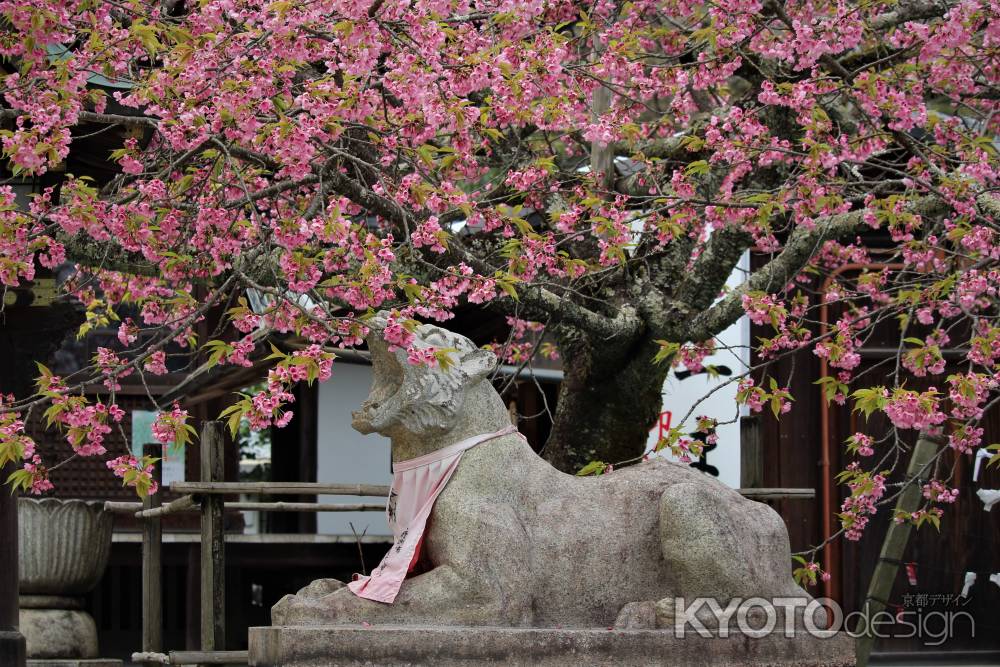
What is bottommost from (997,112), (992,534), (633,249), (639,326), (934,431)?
(992,534)

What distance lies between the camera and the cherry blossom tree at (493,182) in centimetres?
693

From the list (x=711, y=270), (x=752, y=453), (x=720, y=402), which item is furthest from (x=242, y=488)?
(x=720, y=402)

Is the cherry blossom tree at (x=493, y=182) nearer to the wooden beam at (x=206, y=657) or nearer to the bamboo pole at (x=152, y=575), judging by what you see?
the bamboo pole at (x=152, y=575)

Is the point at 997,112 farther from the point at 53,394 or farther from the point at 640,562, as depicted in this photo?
the point at 53,394

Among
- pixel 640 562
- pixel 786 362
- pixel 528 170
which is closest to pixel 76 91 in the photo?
pixel 528 170

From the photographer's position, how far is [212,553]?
847 centimetres

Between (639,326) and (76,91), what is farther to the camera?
(639,326)

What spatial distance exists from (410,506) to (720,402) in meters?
8.14

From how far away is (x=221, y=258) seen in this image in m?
8.47

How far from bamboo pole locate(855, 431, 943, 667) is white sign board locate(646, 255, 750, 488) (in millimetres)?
3642

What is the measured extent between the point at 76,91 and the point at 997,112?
6.43m

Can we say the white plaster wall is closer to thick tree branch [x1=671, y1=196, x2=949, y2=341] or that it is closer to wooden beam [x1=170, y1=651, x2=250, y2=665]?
thick tree branch [x1=671, y1=196, x2=949, y2=341]

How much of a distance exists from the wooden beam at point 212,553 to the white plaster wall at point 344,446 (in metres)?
5.83

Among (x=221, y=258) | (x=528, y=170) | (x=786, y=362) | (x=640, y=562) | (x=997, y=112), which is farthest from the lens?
(x=786, y=362)
